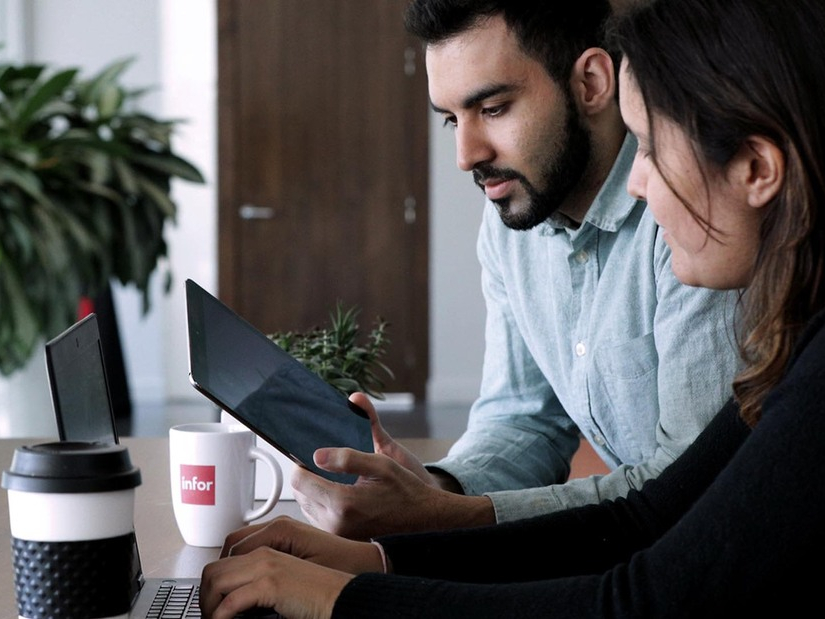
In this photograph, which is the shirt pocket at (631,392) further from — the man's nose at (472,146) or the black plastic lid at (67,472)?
the black plastic lid at (67,472)

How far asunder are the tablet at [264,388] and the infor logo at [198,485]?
0.30 ft

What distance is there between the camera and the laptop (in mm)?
942

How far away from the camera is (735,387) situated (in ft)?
3.38

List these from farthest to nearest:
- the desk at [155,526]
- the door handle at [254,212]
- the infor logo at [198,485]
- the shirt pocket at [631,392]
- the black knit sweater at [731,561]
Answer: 1. the door handle at [254,212]
2. the shirt pocket at [631,392]
3. the infor logo at [198,485]
4. the desk at [155,526]
5. the black knit sweater at [731,561]

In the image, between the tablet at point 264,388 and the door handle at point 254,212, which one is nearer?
the tablet at point 264,388

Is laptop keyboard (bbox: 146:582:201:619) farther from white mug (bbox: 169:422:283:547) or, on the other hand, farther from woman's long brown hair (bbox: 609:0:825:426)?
woman's long brown hair (bbox: 609:0:825:426)

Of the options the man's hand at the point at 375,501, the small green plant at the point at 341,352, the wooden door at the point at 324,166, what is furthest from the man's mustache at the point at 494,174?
the wooden door at the point at 324,166

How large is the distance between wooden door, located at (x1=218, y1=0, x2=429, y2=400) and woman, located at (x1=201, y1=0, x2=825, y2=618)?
192 inches

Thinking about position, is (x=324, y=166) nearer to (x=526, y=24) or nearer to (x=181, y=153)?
(x=181, y=153)

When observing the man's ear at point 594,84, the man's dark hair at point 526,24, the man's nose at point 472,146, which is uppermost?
the man's dark hair at point 526,24

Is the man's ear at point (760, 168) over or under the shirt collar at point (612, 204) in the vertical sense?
over

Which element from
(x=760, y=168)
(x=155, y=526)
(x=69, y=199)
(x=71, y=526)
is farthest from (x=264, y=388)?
(x=69, y=199)

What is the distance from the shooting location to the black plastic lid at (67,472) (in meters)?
0.79

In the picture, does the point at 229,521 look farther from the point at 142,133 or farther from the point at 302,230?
the point at 302,230
